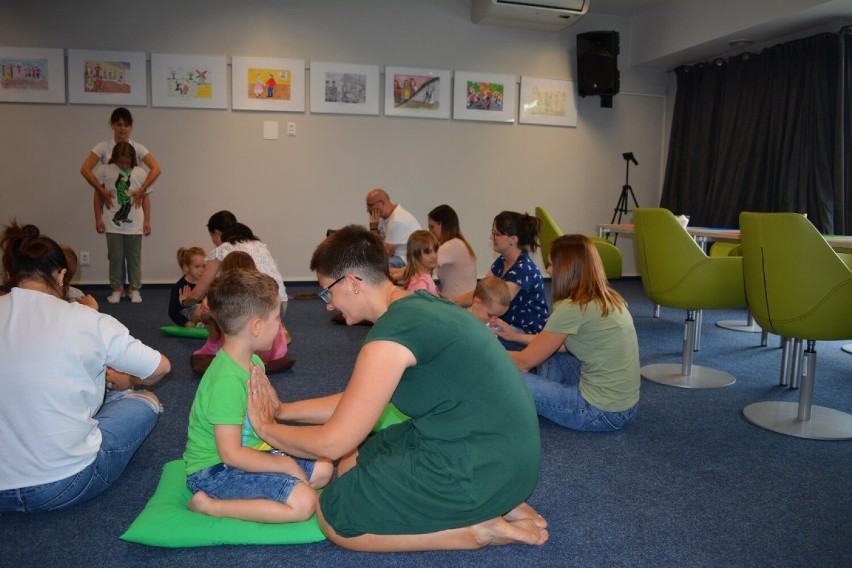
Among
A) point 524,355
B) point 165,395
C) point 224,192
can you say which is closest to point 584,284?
point 524,355

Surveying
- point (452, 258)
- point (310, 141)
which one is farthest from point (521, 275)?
point (310, 141)

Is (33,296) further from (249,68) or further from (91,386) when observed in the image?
(249,68)

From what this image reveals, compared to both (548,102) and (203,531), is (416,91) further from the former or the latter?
(203,531)

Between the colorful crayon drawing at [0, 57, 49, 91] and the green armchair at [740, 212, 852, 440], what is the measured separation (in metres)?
5.83

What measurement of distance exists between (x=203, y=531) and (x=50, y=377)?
57cm

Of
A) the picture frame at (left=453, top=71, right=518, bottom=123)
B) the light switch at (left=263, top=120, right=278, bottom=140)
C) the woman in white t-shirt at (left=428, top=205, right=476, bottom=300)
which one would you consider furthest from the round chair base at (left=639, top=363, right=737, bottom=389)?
the light switch at (left=263, top=120, right=278, bottom=140)

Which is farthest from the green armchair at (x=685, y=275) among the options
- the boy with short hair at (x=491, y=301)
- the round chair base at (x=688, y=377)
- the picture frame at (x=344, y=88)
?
the picture frame at (x=344, y=88)

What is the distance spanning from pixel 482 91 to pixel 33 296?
5642 millimetres

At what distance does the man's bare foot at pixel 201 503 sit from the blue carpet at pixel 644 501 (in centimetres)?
11

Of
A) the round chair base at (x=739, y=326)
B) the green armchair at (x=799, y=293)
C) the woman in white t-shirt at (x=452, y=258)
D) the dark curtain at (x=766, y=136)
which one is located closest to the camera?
the green armchair at (x=799, y=293)

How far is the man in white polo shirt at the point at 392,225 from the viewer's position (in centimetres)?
471

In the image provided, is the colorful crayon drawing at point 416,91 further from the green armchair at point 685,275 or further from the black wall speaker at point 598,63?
the green armchair at point 685,275

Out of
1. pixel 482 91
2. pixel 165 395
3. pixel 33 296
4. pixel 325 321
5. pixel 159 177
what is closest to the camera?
pixel 33 296

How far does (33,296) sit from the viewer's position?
1719 mm
